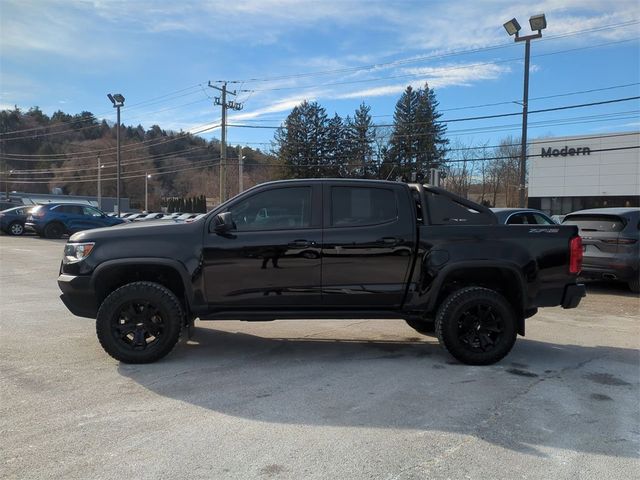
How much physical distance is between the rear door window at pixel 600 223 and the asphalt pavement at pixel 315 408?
4.10m

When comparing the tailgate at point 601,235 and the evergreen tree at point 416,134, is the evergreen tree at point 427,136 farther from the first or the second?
the tailgate at point 601,235

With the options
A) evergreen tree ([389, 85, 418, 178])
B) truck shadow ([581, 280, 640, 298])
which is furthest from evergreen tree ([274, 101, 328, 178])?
truck shadow ([581, 280, 640, 298])

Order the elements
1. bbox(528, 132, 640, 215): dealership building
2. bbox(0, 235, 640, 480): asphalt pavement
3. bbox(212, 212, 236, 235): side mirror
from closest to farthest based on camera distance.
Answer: bbox(0, 235, 640, 480): asphalt pavement < bbox(212, 212, 236, 235): side mirror < bbox(528, 132, 640, 215): dealership building

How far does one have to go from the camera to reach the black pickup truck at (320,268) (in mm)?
5320

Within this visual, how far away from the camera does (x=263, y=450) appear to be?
354 centimetres

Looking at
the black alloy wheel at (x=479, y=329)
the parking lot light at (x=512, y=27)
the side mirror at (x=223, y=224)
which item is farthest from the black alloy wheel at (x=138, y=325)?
the parking lot light at (x=512, y=27)

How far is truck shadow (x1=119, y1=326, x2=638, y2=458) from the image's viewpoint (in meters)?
3.98

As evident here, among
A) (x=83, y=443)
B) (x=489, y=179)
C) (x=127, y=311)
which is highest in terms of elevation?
(x=489, y=179)

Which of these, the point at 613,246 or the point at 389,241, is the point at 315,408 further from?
the point at 613,246

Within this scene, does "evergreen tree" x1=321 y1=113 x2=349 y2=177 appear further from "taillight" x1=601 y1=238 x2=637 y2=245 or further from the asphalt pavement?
the asphalt pavement

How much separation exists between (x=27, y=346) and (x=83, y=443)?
300cm

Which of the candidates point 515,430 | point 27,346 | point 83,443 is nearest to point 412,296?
point 515,430

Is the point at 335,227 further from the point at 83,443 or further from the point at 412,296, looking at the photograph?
the point at 83,443

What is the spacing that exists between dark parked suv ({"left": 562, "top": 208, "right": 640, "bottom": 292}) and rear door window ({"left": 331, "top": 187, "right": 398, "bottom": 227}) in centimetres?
598
